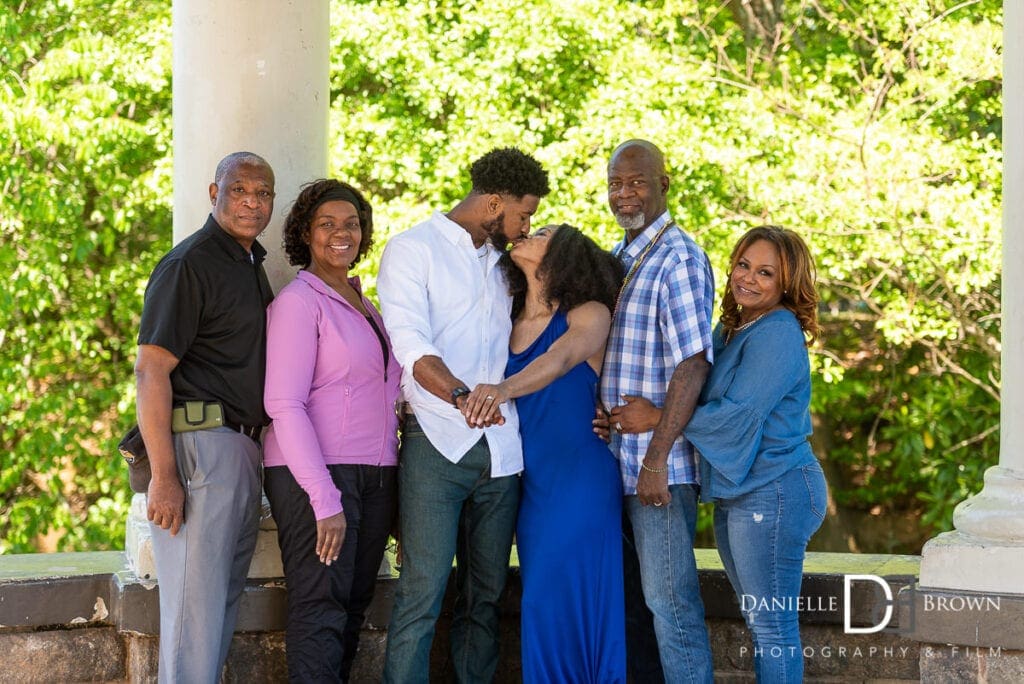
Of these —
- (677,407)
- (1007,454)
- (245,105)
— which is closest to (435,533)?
(677,407)

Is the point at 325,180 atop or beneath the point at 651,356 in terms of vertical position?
atop

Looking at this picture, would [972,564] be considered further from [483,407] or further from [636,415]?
[483,407]

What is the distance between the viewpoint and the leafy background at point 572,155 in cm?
932

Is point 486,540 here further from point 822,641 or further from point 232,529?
point 822,641

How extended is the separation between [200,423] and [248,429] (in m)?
0.18

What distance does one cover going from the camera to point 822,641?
14.6 ft

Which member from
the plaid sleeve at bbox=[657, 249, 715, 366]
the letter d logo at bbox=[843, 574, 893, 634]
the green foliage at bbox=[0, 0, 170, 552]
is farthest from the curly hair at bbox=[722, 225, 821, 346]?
the green foliage at bbox=[0, 0, 170, 552]

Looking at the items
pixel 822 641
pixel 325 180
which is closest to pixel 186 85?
pixel 325 180

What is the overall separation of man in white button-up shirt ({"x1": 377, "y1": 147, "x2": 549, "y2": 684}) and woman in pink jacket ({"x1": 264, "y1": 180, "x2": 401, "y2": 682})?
96 millimetres

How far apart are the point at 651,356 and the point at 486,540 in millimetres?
743

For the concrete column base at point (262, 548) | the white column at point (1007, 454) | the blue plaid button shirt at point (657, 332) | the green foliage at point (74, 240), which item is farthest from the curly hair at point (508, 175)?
the green foliage at point (74, 240)

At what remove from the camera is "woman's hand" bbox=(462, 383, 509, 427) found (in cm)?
359

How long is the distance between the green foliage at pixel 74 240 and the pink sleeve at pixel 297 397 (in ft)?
20.4

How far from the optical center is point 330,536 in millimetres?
3623
